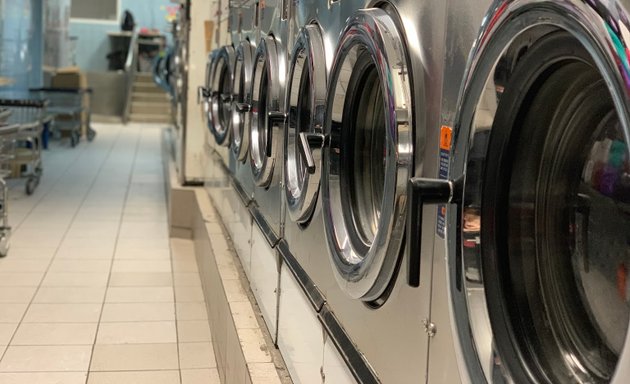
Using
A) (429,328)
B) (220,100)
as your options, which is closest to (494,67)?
(429,328)

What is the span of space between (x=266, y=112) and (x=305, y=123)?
2.37 ft

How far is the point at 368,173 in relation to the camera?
1950mm

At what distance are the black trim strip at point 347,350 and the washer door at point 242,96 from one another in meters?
1.48

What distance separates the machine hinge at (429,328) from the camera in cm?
134

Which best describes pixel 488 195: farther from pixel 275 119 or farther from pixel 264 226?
pixel 264 226

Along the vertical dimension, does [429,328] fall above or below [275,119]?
below

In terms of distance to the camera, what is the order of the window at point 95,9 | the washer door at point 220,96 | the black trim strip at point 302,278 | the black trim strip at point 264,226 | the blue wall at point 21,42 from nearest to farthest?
1. the black trim strip at point 302,278
2. the black trim strip at point 264,226
3. the washer door at point 220,96
4. the blue wall at point 21,42
5. the window at point 95,9

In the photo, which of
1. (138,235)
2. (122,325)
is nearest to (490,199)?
(122,325)

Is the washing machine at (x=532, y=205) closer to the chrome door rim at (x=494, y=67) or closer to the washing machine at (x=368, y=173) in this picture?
the chrome door rim at (x=494, y=67)

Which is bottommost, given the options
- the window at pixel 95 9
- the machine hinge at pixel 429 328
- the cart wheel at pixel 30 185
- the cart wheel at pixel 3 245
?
the cart wheel at pixel 3 245

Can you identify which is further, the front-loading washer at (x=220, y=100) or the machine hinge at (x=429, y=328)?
the front-loading washer at (x=220, y=100)

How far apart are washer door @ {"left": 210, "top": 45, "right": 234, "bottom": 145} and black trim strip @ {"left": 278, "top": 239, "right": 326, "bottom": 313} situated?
168cm

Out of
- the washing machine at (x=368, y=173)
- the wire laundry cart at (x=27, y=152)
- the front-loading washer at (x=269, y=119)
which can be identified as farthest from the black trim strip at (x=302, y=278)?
the wire laundry cart at (x=27, y=152)

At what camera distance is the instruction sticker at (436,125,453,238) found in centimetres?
129
